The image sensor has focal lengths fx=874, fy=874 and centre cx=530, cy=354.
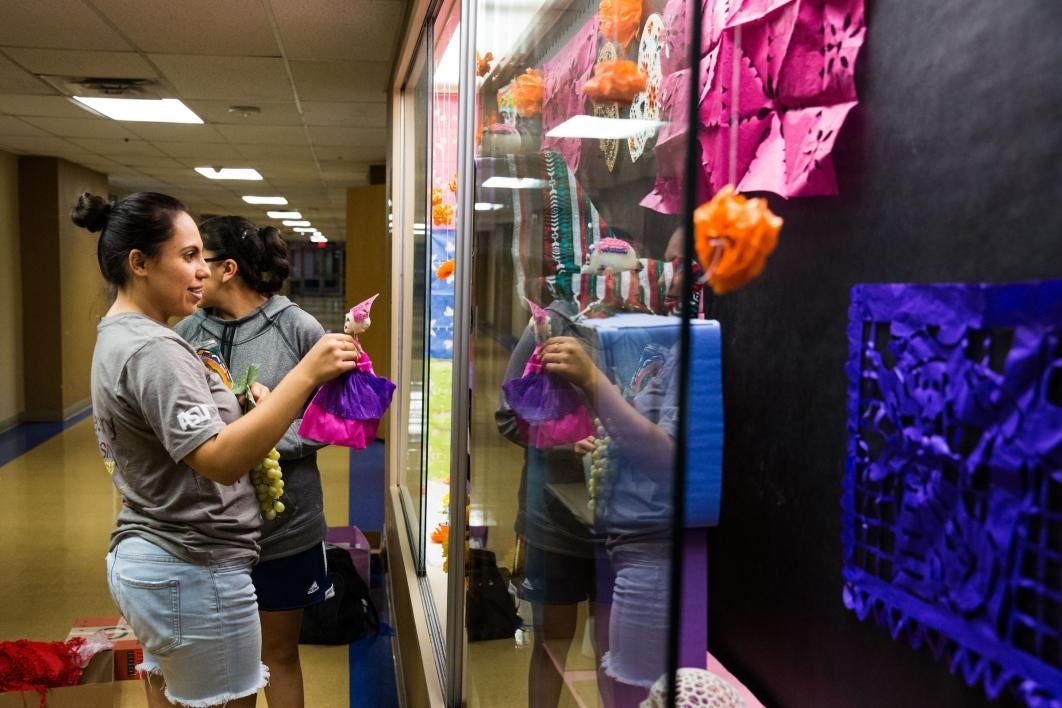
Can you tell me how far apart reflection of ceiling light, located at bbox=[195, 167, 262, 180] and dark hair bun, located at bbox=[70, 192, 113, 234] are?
8385 mm

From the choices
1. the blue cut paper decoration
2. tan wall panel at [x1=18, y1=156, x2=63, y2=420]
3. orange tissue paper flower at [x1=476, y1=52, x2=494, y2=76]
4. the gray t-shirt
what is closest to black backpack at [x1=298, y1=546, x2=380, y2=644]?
the gray t-shirt

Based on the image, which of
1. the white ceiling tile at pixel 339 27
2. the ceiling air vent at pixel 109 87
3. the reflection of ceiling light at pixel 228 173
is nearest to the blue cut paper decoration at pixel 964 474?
the white ceiling tile at pixel 339 27

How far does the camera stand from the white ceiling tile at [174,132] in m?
6.89

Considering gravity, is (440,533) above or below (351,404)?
below

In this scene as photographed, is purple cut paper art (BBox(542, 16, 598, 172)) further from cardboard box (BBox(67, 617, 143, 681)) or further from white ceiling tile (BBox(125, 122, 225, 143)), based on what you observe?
white ceiling tile (BBox(125, 122, 225, 143))

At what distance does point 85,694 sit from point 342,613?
50.9 inches

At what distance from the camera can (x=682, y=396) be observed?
1.90 ft

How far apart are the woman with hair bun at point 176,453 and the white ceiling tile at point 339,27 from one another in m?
2.33

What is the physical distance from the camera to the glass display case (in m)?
0.67

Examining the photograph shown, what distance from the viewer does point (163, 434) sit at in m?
1.54

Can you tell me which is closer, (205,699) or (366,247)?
(205,699)

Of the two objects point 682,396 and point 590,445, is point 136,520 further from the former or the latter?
point 682,396

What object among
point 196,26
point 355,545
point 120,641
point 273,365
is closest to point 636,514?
point 273,365

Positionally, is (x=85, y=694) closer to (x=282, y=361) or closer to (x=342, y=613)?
(x=282, y=361)
